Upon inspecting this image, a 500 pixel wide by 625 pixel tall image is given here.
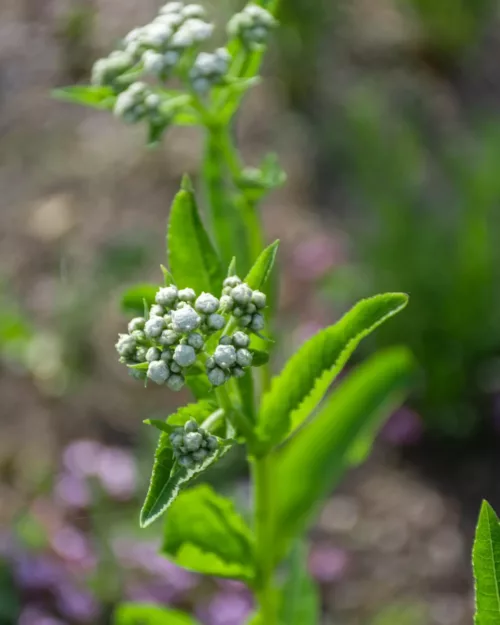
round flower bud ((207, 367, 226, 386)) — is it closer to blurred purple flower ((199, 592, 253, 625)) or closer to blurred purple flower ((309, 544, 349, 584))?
blurred purple flower ((199, 592, 253, 625))

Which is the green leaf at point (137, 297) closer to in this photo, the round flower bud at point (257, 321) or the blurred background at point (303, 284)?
the round flower bud at point (257, 321)

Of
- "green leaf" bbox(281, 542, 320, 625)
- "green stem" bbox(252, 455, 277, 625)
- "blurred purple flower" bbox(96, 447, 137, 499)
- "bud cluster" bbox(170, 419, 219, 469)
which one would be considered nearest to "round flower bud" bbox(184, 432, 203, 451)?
"bud cluster" bbox(170, 419, 219, 469)

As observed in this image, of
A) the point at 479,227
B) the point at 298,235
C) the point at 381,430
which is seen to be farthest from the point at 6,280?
the point at 479,227

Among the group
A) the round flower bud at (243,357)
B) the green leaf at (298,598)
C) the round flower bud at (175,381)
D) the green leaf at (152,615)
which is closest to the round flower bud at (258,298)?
the round flower bud at (243,357)

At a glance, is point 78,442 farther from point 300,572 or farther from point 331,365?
point 331,365

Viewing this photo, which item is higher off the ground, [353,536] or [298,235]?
[298,235]
